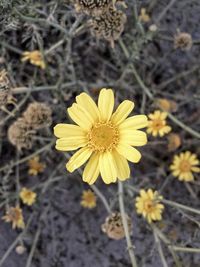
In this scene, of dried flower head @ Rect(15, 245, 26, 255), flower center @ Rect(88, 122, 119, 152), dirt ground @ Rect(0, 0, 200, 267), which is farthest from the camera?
dirt ground @ Rect(0, 0, 200, 267)

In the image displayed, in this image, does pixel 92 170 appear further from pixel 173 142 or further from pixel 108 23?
pixel 173 142

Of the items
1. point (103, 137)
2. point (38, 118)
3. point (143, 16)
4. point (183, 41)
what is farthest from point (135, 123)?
point (143, 16)

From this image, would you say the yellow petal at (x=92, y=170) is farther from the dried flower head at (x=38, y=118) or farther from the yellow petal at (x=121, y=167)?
the dried flower head at (x=38, y=118)

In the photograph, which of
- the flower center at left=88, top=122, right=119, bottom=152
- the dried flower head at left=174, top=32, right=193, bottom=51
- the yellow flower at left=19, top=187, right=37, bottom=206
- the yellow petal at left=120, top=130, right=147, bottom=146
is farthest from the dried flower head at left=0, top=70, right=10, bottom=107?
the dried flower head at left=174, top=32, right=193, bottom=51

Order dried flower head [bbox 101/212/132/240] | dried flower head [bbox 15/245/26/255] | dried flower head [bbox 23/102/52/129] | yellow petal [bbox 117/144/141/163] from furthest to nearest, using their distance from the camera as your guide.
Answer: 1. dried flower head [bbox 15/245/26/255]
2. dried flower head [bbox 23/102/52/129]
3. dried flower head [bbox 101/212/132/240]
4. yellow petal [bbox 117/144/141/163]

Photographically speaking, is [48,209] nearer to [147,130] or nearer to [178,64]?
[147,130]

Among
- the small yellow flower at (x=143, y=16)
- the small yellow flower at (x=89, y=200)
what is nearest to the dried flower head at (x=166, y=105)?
the small yellow flower at (x=143, y=16)

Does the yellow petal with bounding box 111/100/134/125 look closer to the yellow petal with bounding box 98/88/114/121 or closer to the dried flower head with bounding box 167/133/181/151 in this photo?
the yellow petal with bounding box 98/88/114/121

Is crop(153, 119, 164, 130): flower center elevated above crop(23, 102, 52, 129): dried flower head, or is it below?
below
